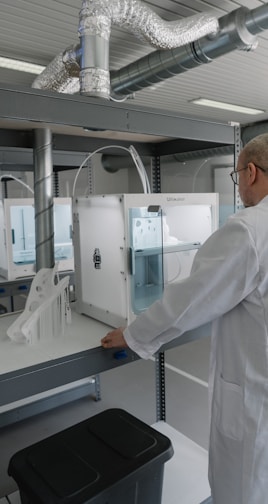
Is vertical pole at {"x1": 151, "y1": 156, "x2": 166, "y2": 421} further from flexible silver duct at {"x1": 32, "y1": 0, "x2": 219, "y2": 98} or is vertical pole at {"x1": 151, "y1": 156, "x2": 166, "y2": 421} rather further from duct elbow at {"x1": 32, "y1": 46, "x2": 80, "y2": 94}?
duct elbow at {"x1": 32, "y1": 46, "x2": 80, "y2": 94}

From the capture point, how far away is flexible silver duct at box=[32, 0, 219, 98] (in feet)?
4.44

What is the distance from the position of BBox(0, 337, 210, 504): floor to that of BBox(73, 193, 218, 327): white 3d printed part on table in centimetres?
94

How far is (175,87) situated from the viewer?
4.19 m

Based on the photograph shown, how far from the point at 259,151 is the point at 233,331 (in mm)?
478

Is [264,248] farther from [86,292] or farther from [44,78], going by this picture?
[44,78]

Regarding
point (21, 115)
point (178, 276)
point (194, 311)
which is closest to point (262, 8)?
point (178, 276)

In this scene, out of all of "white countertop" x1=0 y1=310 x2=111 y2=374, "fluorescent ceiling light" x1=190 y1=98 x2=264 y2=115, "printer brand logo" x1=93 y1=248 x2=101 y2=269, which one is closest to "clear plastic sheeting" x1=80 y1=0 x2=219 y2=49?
"printer brand logo" x1=93 y1=248 x2=101 y2=269

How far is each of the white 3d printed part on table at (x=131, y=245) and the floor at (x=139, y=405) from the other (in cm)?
94

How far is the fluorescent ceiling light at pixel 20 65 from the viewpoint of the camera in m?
3.27

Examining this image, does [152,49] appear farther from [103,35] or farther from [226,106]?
[226,106]

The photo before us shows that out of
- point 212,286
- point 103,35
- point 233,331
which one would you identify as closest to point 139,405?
point 233,331

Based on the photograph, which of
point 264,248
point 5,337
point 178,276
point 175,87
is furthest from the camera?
point 175,87

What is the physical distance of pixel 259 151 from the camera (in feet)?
3.29

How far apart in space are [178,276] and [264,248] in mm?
696
